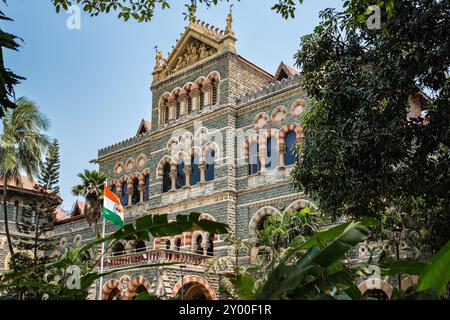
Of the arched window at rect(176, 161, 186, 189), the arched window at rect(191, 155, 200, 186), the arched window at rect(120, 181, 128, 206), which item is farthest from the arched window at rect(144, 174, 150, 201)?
the arched window at rect(191, 155, 200, 186)

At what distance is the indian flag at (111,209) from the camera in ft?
64.9

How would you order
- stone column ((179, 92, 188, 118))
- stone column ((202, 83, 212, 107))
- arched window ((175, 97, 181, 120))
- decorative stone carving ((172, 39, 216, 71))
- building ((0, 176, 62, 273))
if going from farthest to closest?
1. building ((0, 176, 62, 273))
2. arched window ((175, 97, 181, 120))
3. stone column ((179, 92, 188, 118))
4. decorative stone carving ((172, 39, 216, 71))
5. stone column ((202, 83, 212, 107))

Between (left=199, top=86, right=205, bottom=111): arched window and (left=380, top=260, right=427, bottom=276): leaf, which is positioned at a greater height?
(left=199, top=86, right=205, bottom=111): arched window

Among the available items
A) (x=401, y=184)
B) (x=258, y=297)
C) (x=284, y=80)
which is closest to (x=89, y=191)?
(x=284, y=80)

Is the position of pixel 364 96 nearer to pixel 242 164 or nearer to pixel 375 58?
pixel 375 58

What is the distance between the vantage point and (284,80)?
2109cm

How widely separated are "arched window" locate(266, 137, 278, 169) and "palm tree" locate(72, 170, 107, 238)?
9.54m

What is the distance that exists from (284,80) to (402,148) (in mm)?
12512

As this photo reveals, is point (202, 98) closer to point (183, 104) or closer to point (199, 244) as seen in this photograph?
point (183, 104)

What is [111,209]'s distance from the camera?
2012 cm

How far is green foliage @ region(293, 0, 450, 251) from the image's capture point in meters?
8.76

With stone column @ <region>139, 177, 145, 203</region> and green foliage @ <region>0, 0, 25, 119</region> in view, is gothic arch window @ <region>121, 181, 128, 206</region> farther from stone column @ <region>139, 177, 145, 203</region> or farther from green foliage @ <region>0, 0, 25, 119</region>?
green foliage @ <region>0, 0, 25, 119</region>

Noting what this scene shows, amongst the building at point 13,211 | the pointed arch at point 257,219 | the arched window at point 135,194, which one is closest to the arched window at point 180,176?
the arched window at point 135,194

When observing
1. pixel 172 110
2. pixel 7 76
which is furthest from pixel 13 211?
pixel 7 76
